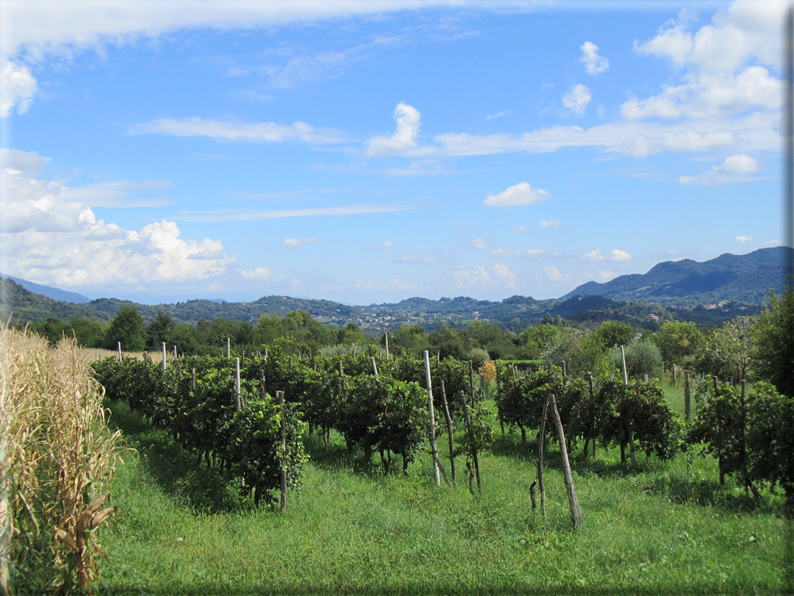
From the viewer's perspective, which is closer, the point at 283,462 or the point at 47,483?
the point at 47,483

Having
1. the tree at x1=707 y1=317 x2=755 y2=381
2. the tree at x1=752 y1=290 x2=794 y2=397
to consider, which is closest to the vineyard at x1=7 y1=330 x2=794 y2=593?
the tree at x1=752 y1=290 x2=794 y2=397

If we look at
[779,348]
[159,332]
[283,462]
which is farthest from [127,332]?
[779,348]

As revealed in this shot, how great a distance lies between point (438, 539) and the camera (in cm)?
713

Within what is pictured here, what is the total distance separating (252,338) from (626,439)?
65.9m

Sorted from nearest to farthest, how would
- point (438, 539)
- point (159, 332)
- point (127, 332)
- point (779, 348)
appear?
point (438, 539) → point (779, 348) → point (127, 332) → point (159, 332)

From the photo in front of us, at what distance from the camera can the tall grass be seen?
4691mm

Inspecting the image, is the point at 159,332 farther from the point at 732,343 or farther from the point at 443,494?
the point at 443,494

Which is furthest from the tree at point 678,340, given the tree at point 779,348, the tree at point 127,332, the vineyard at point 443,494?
the tree at point 127,332

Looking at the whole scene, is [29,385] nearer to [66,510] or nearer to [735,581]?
[66,510]

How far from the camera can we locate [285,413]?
923 centimetres

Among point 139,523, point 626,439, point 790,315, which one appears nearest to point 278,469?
point 139,523

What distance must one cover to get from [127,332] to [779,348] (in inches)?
2579

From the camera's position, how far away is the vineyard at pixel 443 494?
5988 mm

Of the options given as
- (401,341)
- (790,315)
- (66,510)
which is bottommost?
(401,341)
